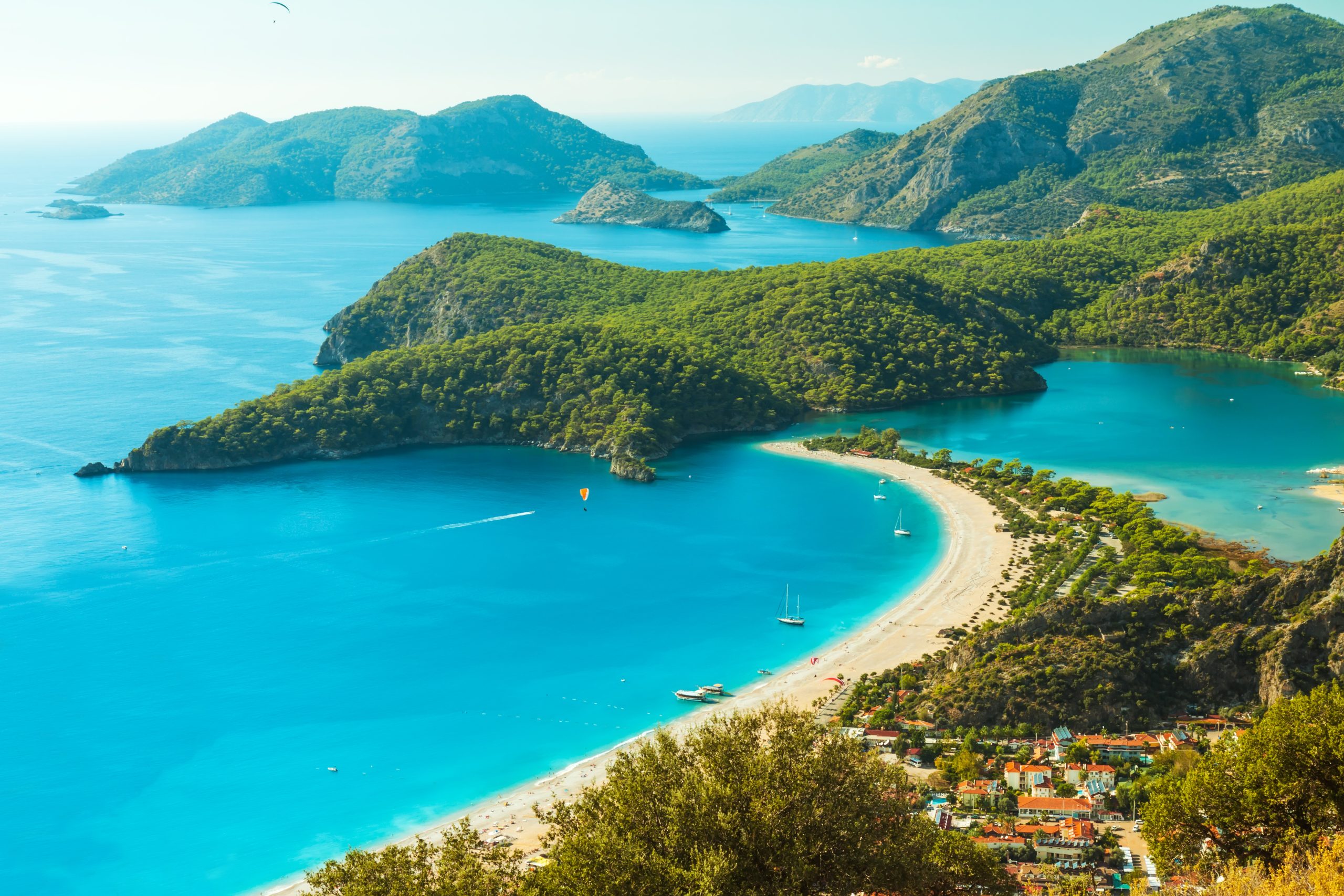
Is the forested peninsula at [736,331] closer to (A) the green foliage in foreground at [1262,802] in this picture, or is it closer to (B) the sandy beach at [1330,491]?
(B) the sandy beach at [1330,491]

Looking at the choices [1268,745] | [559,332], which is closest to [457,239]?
[559,332]

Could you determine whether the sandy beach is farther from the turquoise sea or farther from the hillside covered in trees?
the hillside covered in trees

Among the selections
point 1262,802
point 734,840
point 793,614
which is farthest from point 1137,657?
point 734,840

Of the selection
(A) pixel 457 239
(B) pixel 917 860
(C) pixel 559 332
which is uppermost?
(A) pixel 457 239

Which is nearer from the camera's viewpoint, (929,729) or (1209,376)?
(929,729)

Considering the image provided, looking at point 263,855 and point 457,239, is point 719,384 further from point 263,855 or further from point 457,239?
point 263,855

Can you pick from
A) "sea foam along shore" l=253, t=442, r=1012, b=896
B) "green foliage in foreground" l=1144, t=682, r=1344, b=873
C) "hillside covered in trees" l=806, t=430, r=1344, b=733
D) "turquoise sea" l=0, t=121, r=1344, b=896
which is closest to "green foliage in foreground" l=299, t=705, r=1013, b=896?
"green foliage in foreground" l=1144, t=682, r=1344, b=873
